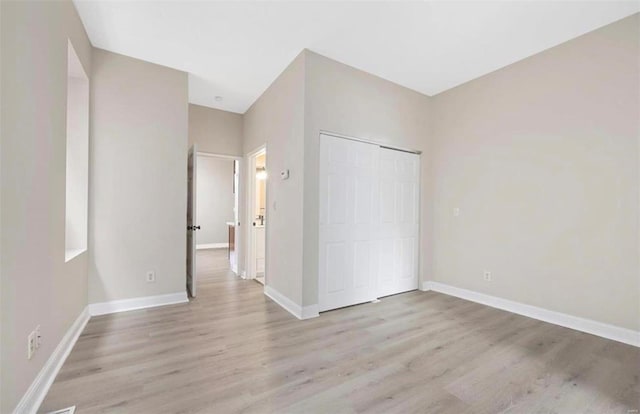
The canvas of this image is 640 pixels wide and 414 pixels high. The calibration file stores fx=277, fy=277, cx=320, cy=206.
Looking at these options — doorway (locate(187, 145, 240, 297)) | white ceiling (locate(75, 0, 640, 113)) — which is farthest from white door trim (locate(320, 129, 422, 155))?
doorway (locate(187, 145, 240, 297))

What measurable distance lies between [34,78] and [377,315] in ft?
11.5

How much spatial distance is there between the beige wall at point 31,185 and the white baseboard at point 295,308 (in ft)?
6.62

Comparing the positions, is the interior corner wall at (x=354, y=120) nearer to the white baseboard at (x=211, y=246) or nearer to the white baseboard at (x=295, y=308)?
the white baseboard at (x=295, y=308)

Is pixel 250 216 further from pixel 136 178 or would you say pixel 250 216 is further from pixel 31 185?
pixel 31 185

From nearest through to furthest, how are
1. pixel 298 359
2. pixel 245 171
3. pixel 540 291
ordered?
1. pixel 298 359
2. pixel 540 291
3. pixel 245 171

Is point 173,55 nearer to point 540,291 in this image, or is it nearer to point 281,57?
point 281,57

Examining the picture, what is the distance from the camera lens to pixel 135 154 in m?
3.31

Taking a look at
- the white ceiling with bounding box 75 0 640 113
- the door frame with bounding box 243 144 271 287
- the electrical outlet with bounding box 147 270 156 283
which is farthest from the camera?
the door frame with bounding box 243 144 271 287

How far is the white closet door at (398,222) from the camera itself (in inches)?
151

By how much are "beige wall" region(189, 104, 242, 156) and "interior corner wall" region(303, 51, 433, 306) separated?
2313 mm

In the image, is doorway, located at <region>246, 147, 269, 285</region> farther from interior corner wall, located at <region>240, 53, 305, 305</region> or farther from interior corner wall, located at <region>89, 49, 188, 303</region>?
interior corner wall, located at <region>89, 49, 188, 303</region>

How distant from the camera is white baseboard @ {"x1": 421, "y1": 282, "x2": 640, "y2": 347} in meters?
2.56

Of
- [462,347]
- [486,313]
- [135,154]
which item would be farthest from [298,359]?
[135,154]

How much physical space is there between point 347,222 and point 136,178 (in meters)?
2.61
